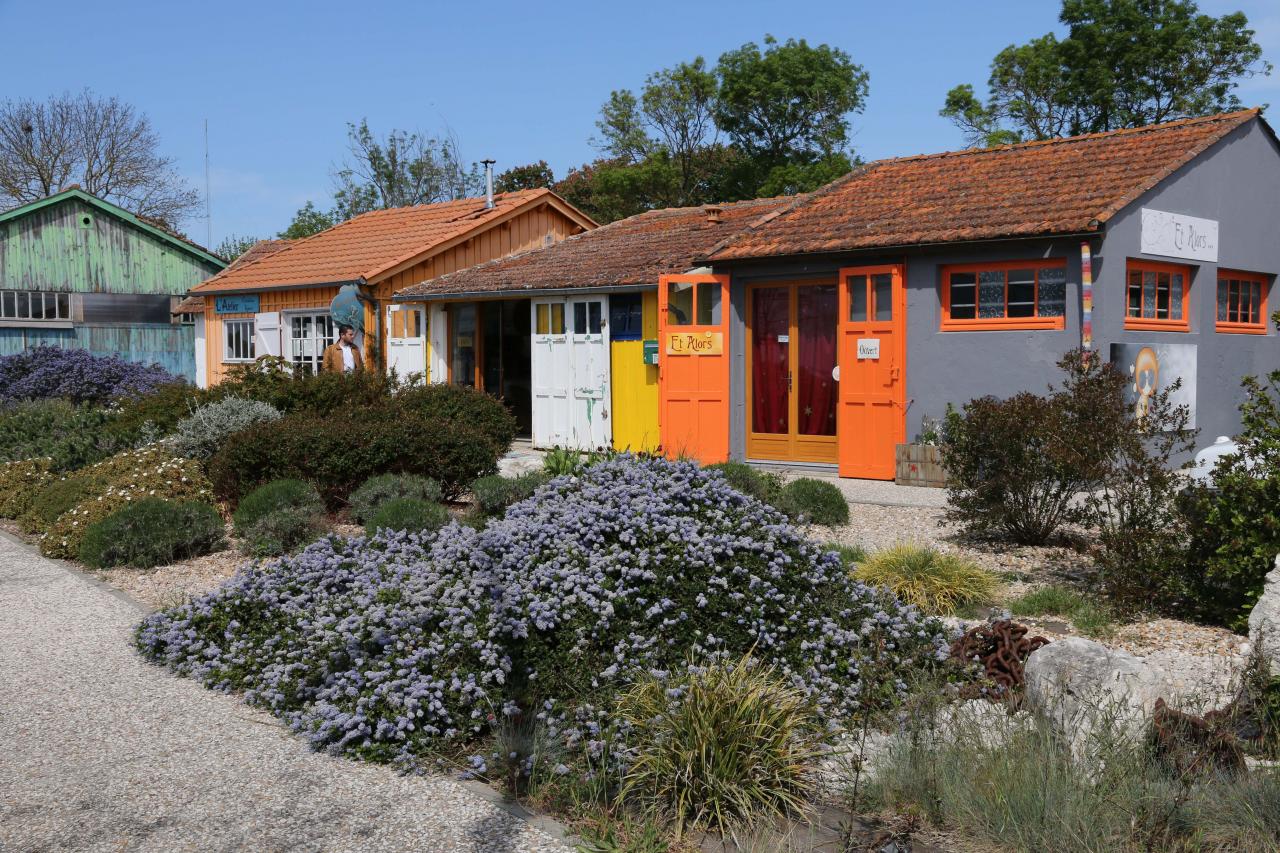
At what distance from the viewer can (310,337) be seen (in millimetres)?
22703

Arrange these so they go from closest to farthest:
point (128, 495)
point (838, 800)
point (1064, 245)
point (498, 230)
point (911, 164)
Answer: point (838, 800) < point (128, 495) < point (1064, 245) < point (911, 164) < point (498, 230)

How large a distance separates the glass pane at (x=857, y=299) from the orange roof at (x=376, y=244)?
9.30 meters

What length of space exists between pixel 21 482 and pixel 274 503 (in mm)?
5241

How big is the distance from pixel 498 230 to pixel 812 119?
58.9ft

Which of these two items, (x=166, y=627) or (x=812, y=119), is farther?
(x=812, y=119)

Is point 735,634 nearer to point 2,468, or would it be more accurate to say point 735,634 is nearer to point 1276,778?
point 1276,778

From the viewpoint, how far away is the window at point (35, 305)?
1106 inches

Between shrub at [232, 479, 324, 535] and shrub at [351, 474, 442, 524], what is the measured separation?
0.34 meters

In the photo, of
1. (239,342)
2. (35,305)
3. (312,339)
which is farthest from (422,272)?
(35,305)

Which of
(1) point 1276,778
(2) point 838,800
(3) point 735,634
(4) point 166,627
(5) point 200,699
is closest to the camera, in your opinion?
(1) point 1276,778

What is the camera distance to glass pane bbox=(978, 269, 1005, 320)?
13453 mm

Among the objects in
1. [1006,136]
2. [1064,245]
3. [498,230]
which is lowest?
[1064,245]

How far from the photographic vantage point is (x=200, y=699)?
582 centimetres

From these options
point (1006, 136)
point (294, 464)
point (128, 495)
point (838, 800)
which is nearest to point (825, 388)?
point (294, 464)
